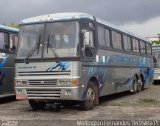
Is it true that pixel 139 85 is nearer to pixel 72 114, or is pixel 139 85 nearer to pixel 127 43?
pixel 127 43

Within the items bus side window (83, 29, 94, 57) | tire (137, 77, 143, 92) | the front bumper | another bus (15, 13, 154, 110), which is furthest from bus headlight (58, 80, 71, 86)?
tire (137, 77, 143, 92)

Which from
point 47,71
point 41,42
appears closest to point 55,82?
point 47,71

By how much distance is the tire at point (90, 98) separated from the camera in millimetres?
13656

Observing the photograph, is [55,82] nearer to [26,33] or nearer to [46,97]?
[46,97]

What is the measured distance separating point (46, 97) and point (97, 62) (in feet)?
8.27

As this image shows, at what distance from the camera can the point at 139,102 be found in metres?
Answer: 16.4

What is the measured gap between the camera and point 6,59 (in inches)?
655

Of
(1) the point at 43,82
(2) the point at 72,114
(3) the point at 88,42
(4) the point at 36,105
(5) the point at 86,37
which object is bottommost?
(2) the point at 72,114

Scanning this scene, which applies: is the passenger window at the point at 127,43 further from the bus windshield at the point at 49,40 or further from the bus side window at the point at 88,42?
→ the bus windshield at the point at 49,40

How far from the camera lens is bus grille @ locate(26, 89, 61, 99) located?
1303 centimetres

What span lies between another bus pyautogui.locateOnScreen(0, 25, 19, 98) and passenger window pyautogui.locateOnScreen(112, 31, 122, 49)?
4.17 meters

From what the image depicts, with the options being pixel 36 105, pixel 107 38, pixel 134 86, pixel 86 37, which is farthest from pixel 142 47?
pixel 86 37

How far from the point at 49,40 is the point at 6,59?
3897 mm

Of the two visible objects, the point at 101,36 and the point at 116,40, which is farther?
the point at 116,40
